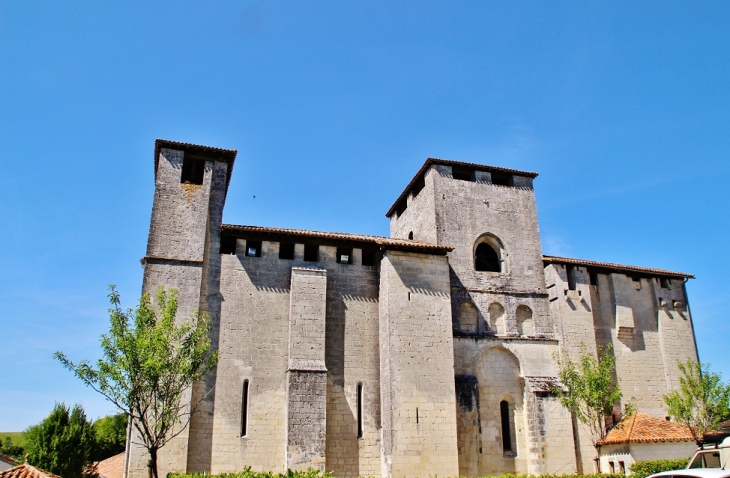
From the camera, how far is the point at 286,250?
22031 millimetres

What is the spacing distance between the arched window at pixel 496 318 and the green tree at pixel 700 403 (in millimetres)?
7022

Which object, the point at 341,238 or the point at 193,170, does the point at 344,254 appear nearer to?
the point at 341,238

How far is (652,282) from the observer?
1020 inches

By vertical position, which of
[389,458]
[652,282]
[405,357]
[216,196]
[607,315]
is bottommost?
[389,458]

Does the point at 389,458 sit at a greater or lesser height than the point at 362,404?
lesser

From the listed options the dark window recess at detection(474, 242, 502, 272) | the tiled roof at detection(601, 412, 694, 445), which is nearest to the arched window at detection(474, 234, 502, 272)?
the dark window recess at detection(474, 242, 502, 272)

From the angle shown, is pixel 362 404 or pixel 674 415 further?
pixel 674 415

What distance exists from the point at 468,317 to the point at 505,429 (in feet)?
14.5

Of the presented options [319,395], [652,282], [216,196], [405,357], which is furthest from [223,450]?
[652,282]

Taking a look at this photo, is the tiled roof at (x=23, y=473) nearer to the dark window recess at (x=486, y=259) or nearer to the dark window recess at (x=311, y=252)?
the dark window recess at (x=311, y=252)

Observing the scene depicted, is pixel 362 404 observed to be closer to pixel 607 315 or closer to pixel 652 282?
pixel 607 315

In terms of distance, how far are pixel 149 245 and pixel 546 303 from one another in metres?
15.8

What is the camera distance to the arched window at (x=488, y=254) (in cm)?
2452

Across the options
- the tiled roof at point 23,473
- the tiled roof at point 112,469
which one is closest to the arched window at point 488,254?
the tiled roof at point 23,473
